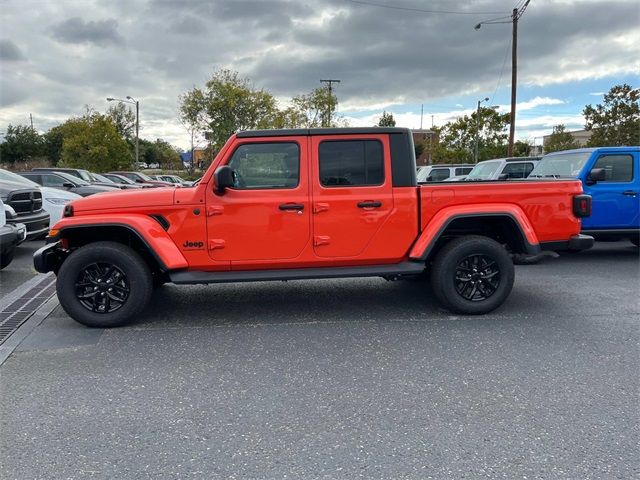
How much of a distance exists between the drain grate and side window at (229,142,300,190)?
2.66m

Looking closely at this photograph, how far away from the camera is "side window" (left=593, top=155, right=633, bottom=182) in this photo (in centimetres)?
800

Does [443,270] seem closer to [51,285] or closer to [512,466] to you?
[512,466]

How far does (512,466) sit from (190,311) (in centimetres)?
375

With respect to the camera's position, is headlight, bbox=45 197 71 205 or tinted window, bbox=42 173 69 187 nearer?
Answer: headlight, bbox=45 197 71 205

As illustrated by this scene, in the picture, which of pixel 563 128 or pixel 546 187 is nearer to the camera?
pixel 546 187

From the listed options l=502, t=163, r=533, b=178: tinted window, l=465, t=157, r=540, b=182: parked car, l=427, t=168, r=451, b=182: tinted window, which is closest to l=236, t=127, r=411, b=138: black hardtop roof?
l=465, t=157, r=540, b=182: parked car

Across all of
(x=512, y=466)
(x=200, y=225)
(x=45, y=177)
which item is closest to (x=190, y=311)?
(x=200, y=225)

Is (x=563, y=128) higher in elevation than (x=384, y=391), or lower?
higher

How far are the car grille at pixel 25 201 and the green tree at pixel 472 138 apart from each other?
3564 centimetres

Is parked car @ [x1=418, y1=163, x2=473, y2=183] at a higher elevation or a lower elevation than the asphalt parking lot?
higher

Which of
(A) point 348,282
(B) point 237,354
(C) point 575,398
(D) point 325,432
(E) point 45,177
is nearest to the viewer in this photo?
(D) point 325,432

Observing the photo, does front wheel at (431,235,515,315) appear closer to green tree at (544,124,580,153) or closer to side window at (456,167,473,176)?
side window at (456,167,473,176)

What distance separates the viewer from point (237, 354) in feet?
13.6

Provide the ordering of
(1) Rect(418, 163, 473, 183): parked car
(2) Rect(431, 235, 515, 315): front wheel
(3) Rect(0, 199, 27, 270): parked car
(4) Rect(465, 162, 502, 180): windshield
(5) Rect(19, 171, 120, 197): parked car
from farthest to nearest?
(1) Rect(418, 163, 473, 183): parked car < (5) Rect(19, 171, 120, 197): parked car < (4) Rect(465, 162, 502, 180): windshield < (3) Rect(0, 199, 27, 270): parked car < (2) Rect(431, 235, 515, 315): front wheel
